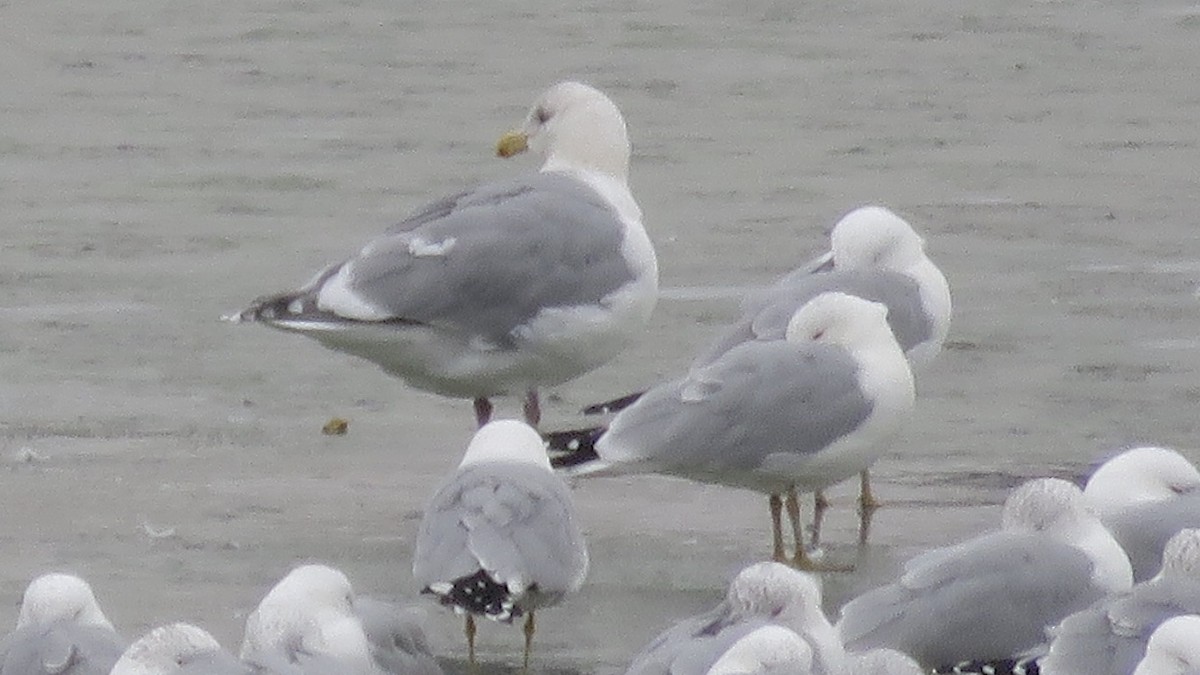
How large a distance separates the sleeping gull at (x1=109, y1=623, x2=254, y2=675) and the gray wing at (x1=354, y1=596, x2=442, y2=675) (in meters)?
1.04

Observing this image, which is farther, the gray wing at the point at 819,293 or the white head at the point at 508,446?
the gray wing at the point at 819,293

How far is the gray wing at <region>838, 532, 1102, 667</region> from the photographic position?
7.19 m

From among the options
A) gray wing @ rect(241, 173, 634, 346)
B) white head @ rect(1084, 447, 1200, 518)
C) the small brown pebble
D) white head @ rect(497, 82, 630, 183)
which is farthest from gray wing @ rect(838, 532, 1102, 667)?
white head @ rect(497, 82, 630, 183)

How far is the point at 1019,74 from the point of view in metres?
17.4

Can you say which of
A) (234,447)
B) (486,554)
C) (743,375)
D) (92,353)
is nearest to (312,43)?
(92,353)

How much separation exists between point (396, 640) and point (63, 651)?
0.88 meters

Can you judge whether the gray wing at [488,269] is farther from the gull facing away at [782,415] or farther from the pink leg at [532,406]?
the gull facing away at [782,415]

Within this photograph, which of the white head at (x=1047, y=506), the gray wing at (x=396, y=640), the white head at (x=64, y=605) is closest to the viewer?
the white head at (x=64, y=605)

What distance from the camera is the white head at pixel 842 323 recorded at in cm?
889

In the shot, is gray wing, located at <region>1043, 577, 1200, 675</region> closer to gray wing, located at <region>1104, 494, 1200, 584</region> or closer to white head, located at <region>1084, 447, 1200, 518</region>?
gray wing, located at <region>1104, 494, 1200, 584</region>

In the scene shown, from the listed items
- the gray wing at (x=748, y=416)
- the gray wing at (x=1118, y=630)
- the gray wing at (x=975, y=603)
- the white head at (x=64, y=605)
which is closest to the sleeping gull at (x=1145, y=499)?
the gray wing at (x=975, y=603)

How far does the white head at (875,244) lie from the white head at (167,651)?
404 cm

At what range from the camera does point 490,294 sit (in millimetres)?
9977

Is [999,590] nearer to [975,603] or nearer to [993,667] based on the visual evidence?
[975,603]
